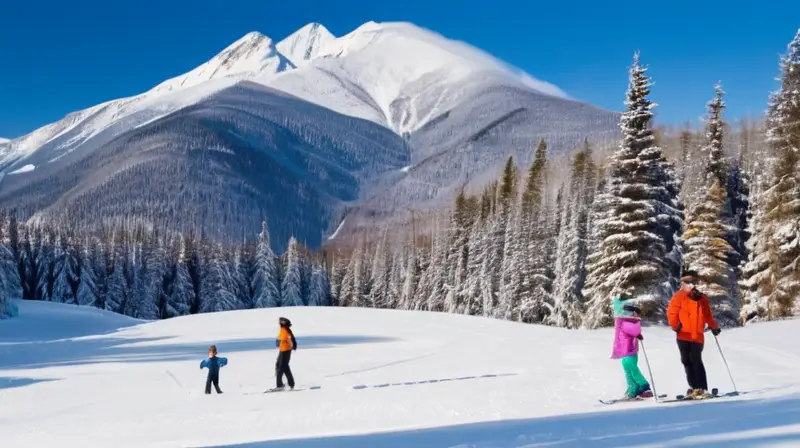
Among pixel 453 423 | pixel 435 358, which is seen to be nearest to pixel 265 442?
pixel 453 423

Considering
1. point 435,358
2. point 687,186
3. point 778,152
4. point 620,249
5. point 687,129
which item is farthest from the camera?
point 687,129

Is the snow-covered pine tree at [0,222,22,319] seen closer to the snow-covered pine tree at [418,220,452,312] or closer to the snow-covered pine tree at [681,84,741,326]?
the snow-covered pine tree at [681,84,741,326]

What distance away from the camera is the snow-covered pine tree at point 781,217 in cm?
2852

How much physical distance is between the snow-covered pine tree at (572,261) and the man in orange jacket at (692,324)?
30720 mm

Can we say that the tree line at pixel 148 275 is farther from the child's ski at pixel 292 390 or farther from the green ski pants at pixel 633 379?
the green ski pants at pixel 633 379

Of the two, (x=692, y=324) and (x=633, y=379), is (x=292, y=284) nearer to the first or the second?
(x=633, y=379)

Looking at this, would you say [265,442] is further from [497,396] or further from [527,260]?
[527,260]

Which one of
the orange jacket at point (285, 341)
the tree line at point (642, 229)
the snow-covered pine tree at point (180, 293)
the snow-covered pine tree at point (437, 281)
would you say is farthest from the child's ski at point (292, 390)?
the snow-covered pine tree at point (180, 293)

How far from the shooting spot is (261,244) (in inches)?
3339

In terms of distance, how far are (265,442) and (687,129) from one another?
190ft

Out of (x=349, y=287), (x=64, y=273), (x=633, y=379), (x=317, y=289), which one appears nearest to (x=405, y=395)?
(x=633, y=379)

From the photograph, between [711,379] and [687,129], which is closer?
[711,379]

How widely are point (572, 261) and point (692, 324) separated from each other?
3282 centimetres

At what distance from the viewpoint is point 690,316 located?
1160cm
